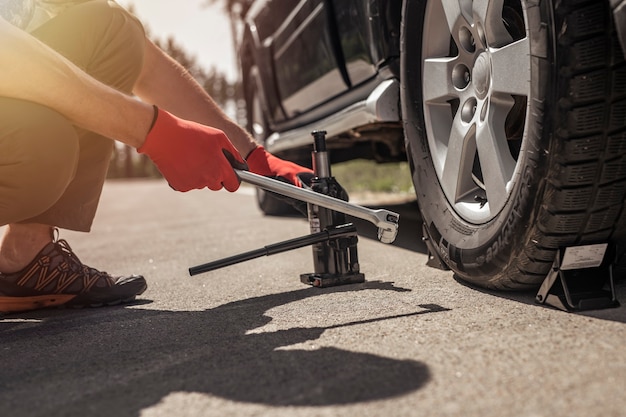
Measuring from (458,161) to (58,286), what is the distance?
133 cm

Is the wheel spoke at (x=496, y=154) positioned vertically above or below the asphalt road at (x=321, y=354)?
above

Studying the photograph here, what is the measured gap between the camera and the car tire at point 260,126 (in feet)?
15.7

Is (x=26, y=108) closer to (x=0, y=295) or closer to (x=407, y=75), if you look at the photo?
(x=0, y=295)

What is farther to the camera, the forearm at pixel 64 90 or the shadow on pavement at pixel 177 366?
the forearm at pixel 64 90

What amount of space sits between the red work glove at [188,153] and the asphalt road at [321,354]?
1.28 feet

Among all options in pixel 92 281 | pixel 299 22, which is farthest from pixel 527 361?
pixel 299 22

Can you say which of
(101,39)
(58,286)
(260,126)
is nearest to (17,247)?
(58,286)

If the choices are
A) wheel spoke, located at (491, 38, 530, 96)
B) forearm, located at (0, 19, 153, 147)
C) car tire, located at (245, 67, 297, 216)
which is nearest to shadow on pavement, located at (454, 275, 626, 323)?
wheel spoke, located at (491, 38, 530, 96)

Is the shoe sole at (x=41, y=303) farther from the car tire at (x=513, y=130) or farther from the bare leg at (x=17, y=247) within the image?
the car tire at (x=513, y=130)

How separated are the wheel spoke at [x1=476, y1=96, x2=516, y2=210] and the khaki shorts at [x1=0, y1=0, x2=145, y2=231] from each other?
1.11 meters

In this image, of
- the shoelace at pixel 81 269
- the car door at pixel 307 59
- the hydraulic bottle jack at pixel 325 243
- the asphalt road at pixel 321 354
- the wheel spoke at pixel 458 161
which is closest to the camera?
the asphalt road at pixel 321 354

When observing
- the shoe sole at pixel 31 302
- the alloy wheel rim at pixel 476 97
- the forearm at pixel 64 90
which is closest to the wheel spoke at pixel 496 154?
the alloy wheel rim at pixel 476 97

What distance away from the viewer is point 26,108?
1.62m

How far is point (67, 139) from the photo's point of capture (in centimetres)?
172
